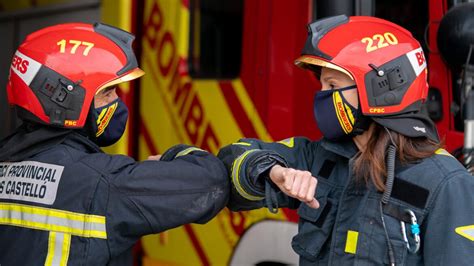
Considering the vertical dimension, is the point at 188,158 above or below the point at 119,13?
below

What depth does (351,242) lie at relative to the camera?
6.05 feet

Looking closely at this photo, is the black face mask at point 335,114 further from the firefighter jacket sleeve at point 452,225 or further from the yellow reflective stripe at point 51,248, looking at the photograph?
the yellow reflective stripe at point 51,248

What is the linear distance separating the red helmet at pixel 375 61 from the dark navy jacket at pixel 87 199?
0.45m

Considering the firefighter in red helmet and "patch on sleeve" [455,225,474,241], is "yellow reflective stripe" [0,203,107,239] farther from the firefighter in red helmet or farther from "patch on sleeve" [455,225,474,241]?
"patch on sleeve" [455,225,474,241]

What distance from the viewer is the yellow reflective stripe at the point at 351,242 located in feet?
6.01

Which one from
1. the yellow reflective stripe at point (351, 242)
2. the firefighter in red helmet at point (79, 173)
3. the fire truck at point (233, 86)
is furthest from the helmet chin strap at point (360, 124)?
the fire truck at point (233, 86)

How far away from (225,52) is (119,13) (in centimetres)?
75

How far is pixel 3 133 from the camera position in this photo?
4953mm

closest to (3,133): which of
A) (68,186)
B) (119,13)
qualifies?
(119,13)

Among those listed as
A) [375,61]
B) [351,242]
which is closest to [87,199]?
[351,242]

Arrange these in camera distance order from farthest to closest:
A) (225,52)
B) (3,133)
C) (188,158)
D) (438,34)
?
(3,133) < (225,52) < (438,34) < (188,158)

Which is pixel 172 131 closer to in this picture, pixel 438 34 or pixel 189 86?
pixel 189 86

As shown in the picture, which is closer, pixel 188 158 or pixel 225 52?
pixel 188 158

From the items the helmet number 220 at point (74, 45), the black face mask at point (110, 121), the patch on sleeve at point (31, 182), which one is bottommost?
the patch on sleeve at point (31, 182)
